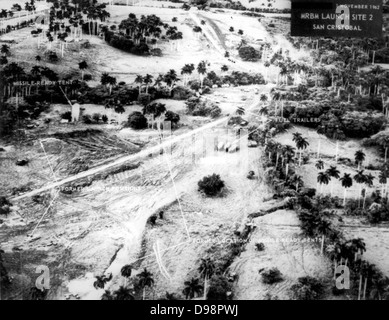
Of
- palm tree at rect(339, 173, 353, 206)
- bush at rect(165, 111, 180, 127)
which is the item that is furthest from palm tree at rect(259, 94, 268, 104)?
palm tree at rect(339, 173, 353, 206)

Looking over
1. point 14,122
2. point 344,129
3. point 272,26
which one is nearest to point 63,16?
point 14,122

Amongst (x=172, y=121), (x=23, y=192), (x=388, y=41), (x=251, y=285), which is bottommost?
(x=251, y=285)

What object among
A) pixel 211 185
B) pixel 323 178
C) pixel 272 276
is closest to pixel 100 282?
pixel 272 276

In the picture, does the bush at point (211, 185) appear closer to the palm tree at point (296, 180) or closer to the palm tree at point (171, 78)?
the palm tree at point (296, 180)

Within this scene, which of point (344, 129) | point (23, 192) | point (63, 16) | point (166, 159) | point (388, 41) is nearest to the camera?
point (23, 192)

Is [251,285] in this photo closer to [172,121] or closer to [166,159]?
[166,159]

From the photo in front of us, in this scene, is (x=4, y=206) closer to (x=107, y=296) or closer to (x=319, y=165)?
(x=107, y=296)

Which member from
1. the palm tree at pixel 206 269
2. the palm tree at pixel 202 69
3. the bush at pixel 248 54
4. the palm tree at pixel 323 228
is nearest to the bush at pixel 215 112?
the palm tree at pixel 202 69

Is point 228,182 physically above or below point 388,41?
below
